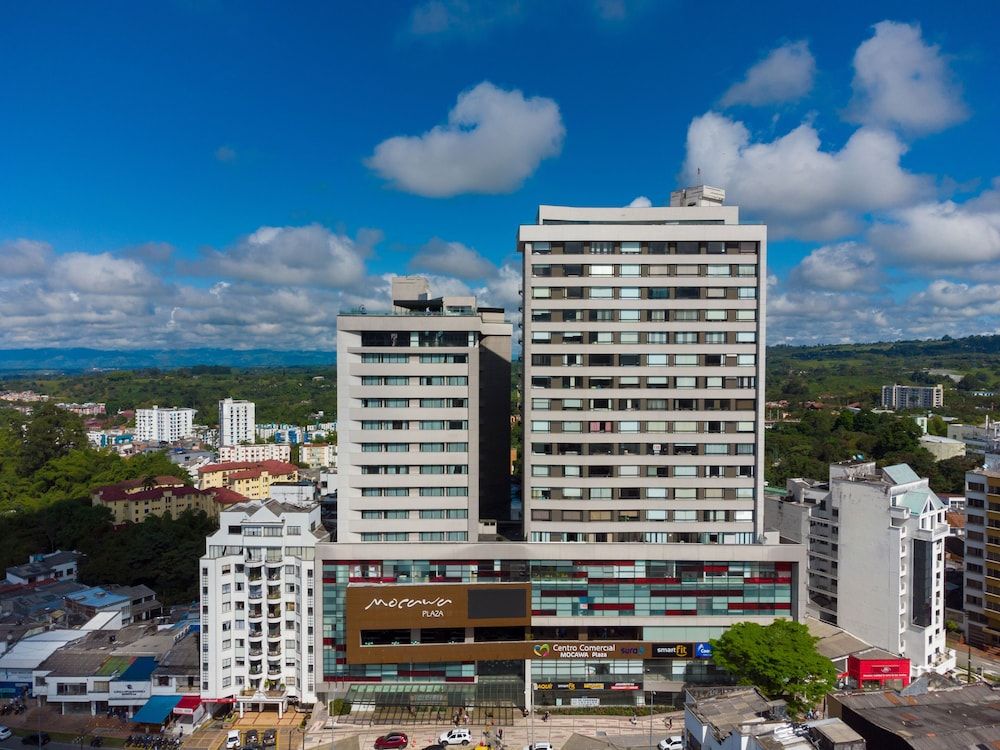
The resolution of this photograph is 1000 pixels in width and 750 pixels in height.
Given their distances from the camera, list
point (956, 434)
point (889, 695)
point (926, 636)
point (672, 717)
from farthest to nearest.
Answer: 1. point (956, 434)
2. point (926, 636)
3. point (672, 717)
4. point (889, 695)

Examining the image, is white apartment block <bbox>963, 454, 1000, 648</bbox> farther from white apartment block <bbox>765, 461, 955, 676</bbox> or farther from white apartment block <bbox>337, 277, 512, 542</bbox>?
white apartment block <bbox>337, 277, 512, 542</bbox>

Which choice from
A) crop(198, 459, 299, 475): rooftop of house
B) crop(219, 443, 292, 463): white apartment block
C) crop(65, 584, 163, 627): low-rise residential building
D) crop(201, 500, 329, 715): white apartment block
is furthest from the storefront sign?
crop(219, 443, 292, 463): white apartment block

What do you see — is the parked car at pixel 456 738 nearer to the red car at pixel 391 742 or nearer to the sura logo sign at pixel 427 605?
the red car at pixel 391 742

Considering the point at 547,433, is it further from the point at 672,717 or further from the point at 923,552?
the point at 923,552

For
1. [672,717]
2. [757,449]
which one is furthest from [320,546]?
[757,449]

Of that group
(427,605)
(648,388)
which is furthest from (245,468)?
(648,388)
